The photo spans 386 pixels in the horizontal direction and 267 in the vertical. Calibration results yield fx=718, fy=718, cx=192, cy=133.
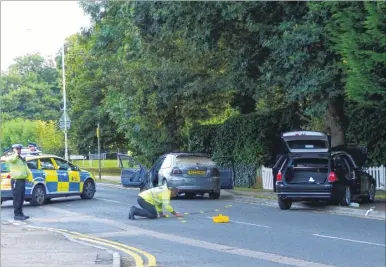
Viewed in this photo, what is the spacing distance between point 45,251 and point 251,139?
2047 cm

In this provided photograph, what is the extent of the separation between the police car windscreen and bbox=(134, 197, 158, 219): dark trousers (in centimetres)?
→ 430

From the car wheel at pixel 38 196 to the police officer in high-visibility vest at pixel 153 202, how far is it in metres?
5.09

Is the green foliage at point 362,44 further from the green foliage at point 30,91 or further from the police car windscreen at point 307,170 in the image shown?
the green foliage at point 30,91

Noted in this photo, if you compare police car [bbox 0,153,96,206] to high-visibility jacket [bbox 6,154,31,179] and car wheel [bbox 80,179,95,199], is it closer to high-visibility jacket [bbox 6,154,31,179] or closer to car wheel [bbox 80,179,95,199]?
car wheel [bbox 80,179,95,199]

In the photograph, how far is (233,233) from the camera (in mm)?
15484

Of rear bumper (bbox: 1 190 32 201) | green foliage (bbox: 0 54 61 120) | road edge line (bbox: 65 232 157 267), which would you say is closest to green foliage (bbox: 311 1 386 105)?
road edge line (bbox: 65 232 157 267)

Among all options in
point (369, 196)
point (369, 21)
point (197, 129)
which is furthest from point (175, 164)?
point (197, 129)

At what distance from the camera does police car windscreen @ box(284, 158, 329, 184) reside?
20.2m

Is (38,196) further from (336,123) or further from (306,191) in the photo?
(336,123)

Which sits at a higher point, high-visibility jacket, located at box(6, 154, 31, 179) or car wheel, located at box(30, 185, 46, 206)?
high-visibility jacket, located at box(6, 154, 31, 179)

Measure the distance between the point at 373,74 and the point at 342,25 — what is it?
1.65 meters

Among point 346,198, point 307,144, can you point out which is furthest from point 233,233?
point 307,144

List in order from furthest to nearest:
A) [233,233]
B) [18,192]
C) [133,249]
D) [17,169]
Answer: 1. [18,192]
2. [17,169]
3. [233,233]
4. [133,249]

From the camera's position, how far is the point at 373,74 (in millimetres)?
19312
